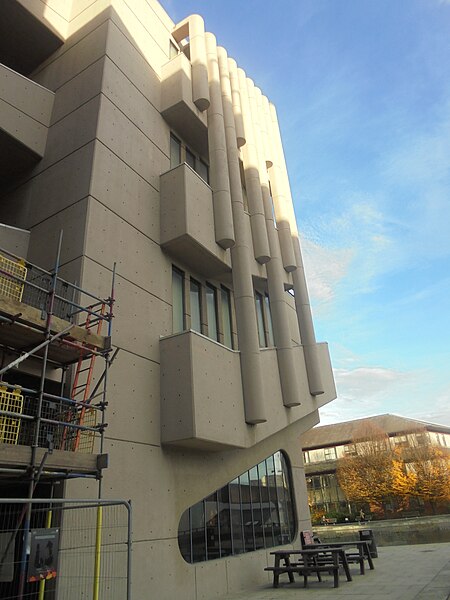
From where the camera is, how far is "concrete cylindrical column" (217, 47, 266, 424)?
13.7 m

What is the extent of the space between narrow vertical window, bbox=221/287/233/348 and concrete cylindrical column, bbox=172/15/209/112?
7136mm

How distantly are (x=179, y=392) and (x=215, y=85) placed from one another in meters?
12.8

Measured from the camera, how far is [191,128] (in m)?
17.1

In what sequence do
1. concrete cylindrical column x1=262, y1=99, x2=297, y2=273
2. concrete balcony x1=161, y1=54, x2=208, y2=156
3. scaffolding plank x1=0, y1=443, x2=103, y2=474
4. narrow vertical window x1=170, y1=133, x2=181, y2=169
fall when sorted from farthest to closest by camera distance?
1. concrete cylindrical column x1=262, y1=99, x2=297, y2=273
2. narrow vertical window x1=170, y1=133, x2=181, y2=169
3. concrete balcony x1=161, y1=54, x2=208, y2=156
4. scaffolding plank x1=0, y1=443, x2=103, y2=474

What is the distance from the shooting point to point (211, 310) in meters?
16.0

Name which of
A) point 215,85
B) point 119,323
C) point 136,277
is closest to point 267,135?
point 215,85

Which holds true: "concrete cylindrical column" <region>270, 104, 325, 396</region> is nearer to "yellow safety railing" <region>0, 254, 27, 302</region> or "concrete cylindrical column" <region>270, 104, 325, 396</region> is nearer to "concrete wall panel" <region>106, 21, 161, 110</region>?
"concrete wall panel" <region>106, 21, 161, 110</region>

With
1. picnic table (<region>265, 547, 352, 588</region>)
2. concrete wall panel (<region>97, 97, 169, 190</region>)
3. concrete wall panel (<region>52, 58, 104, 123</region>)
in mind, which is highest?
concrete wall panel (<region>52, 58, 104, 123</region>)

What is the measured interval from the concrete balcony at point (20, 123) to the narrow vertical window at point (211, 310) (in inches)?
277

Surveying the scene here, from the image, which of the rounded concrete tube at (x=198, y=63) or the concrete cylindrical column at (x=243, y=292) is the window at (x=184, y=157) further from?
the rounded concrete tube at (x=198, y=63)

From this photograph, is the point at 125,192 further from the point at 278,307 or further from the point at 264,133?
the point at 264,133

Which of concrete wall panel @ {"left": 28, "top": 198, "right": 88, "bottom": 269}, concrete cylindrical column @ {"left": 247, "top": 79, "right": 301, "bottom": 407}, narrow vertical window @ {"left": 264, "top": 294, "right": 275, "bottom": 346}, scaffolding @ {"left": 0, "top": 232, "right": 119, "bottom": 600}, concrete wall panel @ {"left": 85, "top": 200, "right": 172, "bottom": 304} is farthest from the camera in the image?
narrow vertical window @ {"left": 264, "top": 294, "right": 275, "bottom": 346}

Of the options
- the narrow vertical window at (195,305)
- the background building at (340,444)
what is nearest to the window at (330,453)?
the background building at (340,444)

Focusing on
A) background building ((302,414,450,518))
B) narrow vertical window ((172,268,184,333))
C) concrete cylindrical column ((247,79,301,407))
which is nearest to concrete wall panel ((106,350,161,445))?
narrow vertical window ((172,268,184,333))
